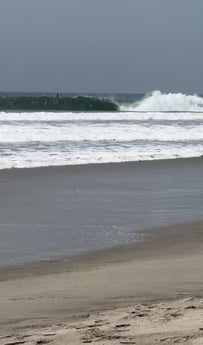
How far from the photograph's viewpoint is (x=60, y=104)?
56.8 m

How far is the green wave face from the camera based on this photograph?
56.3 m

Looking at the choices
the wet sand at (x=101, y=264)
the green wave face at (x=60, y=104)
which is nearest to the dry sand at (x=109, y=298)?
the wet sand at (x=101, y=264)

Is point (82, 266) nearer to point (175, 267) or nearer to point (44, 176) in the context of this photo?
point (175, 267)

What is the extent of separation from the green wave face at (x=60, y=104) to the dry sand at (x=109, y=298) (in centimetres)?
4972

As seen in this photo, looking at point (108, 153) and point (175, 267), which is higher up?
point (108, 153)

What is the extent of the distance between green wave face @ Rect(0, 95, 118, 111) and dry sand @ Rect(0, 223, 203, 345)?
49719 millimetres

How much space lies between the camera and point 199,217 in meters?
8.95

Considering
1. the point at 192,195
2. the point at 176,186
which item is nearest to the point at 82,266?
the point at 192,195

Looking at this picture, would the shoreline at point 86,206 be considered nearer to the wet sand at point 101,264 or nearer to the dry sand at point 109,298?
the wet sand at point 101,264

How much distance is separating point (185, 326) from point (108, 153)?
45.5 ft

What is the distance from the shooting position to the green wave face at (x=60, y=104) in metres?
56.3

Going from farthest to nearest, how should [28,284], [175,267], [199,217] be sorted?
[199,217] → [175,267] → [28,284]

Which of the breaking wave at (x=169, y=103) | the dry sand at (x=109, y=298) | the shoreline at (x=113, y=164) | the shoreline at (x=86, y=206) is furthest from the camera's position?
the breaking wave at (x=169, y=103)

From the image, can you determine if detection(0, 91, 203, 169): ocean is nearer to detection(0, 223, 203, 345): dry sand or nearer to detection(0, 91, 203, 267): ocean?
detection(0, 91, 203, 267): ocean
